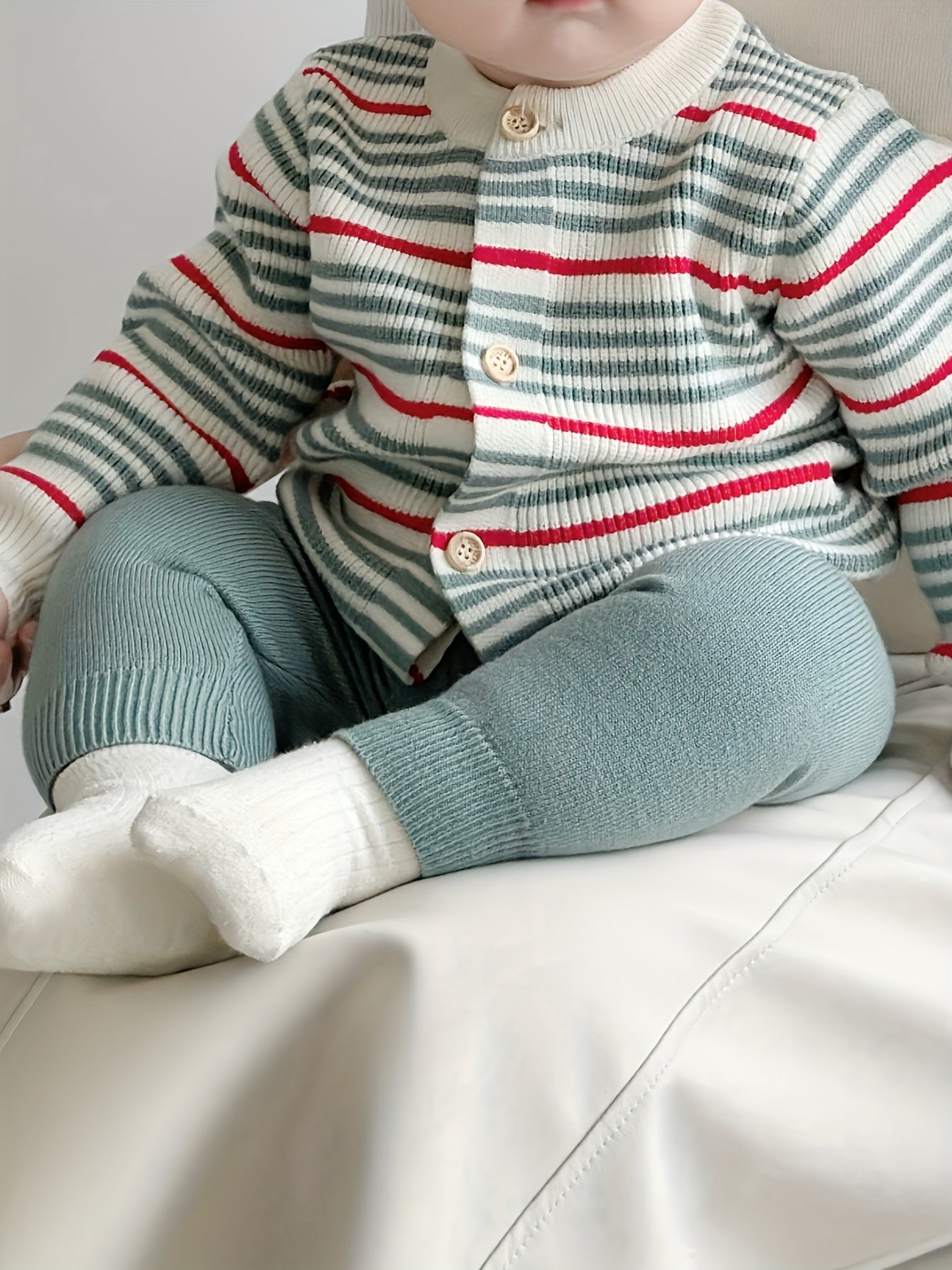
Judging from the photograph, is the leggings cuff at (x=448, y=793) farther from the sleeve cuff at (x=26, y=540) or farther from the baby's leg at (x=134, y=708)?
the sleeve cuff at (x=26, y=540)

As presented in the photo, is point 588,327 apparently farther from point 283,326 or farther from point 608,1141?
point 608,1141

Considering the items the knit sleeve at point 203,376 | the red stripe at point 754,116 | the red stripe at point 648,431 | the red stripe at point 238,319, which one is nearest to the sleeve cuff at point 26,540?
the knit sleeve at point 203,376

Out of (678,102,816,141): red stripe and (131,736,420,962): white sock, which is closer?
(131,736,420,962): white sock

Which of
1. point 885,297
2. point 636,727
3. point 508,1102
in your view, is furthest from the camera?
point 885,297

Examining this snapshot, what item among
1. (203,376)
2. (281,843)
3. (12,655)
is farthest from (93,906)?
(203,376)

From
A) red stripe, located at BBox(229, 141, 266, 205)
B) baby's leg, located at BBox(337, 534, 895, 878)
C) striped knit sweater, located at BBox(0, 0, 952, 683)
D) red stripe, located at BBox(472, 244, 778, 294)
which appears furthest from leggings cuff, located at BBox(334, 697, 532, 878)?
red stripe, located at BBox(229, 141, 266, 205)

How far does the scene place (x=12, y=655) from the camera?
0.79 metres

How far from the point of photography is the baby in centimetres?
55

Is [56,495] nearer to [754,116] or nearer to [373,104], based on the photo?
[373,104]

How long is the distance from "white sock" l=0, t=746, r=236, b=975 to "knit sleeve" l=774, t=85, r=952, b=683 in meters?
0.43

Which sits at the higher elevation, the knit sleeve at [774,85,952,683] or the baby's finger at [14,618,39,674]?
the knit sleeve at [774,85,952,683]

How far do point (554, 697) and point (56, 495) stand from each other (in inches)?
14.8

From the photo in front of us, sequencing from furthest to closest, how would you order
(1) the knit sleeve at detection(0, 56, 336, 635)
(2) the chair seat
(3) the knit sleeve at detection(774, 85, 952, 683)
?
(1) the knit sleeve at detection(0, 56, 336, 635) < (3) the knit sleeve at detection(774, 85, 952, 683) < (2) the chair seat

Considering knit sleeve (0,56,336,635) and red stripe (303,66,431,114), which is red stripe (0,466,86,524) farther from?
red stripe (303,66,431,114)
